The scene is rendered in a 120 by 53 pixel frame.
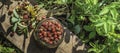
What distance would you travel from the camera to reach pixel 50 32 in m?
2.91

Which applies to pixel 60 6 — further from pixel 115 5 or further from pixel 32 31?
pixel 115 5

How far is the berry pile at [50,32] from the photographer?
2.87 m

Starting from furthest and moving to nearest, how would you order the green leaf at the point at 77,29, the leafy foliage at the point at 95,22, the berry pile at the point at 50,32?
the green leaf at the point at 77,29, the berry pile at the point at 50,32, the leafy foliage at the point at 95,22

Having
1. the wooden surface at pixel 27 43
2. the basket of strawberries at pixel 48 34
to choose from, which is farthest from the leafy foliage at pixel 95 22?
the basket of strawberries at pixel 48 34

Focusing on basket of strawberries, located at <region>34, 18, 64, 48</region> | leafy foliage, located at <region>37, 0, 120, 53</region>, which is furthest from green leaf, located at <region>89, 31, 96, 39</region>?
basket of strawberries, located at <region>34, 18, 64, 48</region>

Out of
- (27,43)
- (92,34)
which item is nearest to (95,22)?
(92,34)

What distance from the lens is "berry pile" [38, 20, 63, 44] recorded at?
2.87 m

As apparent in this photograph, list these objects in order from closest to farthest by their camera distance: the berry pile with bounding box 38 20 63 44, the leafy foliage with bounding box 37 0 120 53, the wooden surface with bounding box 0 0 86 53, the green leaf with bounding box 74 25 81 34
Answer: the leafy foliage with bounding box 37 0 120 53
the berry pile with bounding box 38 20 63 44
the wooden surface with bounding box 0 0 86 53
the green leaf with bounding box 74 25 81 34

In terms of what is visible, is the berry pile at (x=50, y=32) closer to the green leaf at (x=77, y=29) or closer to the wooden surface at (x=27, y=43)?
the wooden surface at (x=27, y=43)

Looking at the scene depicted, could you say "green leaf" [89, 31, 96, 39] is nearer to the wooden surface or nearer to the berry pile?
the wooden surface

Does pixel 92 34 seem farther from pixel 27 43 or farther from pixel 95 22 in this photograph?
pixel 27 43

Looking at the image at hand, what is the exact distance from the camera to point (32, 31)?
3.06 metres

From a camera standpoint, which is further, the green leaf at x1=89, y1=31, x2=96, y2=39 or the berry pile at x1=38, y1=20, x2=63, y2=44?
the green leaf at x1=89, y1=31, x2=96, y2=39

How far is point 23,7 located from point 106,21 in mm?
940
